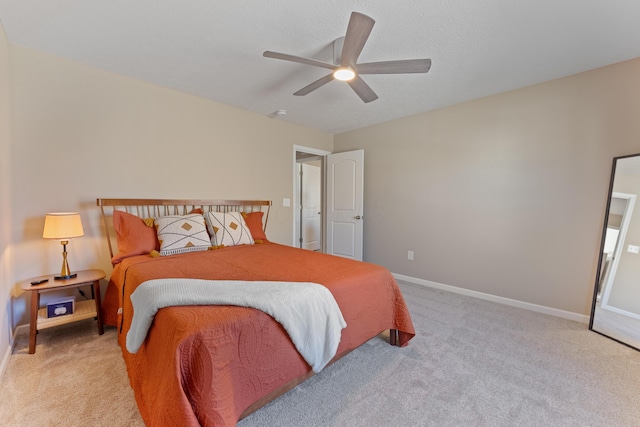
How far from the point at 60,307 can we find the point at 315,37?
2855 mm

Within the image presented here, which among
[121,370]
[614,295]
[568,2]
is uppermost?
[568,2]

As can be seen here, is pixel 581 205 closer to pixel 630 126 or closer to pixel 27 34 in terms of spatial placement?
pixel 630 126

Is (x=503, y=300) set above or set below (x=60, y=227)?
below

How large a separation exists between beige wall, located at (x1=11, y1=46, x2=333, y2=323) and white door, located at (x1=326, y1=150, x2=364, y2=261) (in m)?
1.67

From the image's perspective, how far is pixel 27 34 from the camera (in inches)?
78.3

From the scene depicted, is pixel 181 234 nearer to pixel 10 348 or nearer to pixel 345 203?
pixel 10 348

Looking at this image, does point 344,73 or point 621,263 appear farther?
point 621,263

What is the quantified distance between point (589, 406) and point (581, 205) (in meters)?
1.84

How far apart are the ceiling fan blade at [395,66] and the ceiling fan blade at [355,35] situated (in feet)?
0.36

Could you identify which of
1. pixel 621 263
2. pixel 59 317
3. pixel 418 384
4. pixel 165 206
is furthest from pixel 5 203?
pixel 621 263

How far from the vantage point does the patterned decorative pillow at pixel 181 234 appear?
2471mm

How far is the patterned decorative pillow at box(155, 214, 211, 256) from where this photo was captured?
8.11ft

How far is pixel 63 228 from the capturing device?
206 centimetres

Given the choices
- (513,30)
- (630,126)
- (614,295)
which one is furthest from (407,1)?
(614,295)
